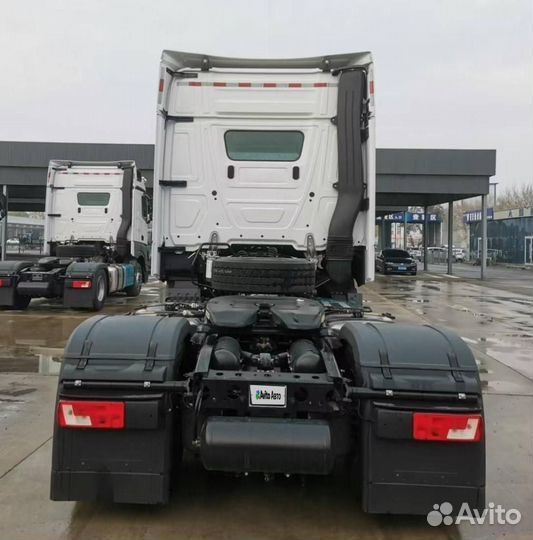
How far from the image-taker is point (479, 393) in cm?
282

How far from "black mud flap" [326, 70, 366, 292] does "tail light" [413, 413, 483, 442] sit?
110 inches

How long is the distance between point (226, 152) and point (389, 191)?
1953 centimetres

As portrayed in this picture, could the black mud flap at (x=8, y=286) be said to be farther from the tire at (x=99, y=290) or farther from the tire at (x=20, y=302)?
the tire at (x=99, y=290)

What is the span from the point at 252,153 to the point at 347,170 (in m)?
1.00

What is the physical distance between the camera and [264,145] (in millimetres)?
5512

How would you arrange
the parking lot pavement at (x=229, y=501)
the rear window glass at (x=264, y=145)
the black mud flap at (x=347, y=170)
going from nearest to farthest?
the parking lot pavement at (x=229, y=501) → the black mud flap at (x=347, y=170) → the rear window glass at (x=264, y=145)

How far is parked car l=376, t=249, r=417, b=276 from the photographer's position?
27969 millimetres

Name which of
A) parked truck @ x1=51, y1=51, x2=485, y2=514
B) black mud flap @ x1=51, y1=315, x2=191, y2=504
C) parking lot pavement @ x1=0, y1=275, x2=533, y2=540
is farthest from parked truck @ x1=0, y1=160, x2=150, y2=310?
black mud flap @ x1=51, y1=315, x2=191, y2=504

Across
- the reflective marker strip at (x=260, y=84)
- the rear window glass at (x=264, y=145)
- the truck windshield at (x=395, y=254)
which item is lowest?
the truck windshield at (x=395, y=254)

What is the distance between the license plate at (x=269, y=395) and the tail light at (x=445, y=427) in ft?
2.27

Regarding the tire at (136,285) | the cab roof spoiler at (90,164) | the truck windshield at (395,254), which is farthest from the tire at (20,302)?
the truck windshield at (395,254)

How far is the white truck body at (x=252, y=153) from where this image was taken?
17.9 ft

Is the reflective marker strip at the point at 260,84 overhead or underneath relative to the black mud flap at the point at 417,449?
overhead

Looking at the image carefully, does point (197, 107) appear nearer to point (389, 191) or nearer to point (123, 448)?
point (123, 448)
